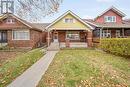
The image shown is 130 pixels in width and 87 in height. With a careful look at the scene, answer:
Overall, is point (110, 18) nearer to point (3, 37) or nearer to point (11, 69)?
point (3, 37)

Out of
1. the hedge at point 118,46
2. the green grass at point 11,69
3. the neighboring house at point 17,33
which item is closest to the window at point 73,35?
the neighboring house at point 17,33

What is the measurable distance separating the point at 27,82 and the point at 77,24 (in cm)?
2941

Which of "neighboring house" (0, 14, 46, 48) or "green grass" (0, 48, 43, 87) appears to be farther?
"neighboring house" (0, 14, 46, 48)

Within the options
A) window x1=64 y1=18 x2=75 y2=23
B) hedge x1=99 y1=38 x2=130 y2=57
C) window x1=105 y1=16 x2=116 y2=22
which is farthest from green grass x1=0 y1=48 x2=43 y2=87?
window x1=105 y1=16 x2=116 y2=22

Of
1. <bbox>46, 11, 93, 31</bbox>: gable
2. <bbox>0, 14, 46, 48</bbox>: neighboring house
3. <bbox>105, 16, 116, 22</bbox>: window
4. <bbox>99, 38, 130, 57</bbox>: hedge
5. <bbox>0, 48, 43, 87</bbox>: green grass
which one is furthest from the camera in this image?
<bbox>105, 16, 116, 22</bbox>: window

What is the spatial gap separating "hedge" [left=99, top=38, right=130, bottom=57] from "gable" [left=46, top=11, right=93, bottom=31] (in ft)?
25.2

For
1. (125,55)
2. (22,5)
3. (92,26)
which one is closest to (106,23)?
(92,26)

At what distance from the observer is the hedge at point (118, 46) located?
24.8m

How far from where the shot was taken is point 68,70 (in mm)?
14969

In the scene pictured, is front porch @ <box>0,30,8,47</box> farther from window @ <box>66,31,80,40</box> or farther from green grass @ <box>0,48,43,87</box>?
green grass @ <box>0,48,43,87</box>

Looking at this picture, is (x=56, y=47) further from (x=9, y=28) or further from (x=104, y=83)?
(x=104, y=83)

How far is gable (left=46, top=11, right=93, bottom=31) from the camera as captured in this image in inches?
1565

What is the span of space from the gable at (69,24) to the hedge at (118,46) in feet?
25.2

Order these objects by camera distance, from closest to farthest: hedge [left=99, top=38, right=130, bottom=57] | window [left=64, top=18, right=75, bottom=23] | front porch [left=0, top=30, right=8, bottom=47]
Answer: hedge [left=99, top=38, right=130, bottom=57]
window [left=64, top=18, right=75, bottom=23]
front porch [left=0, top=30, right=8, bottom=47]
